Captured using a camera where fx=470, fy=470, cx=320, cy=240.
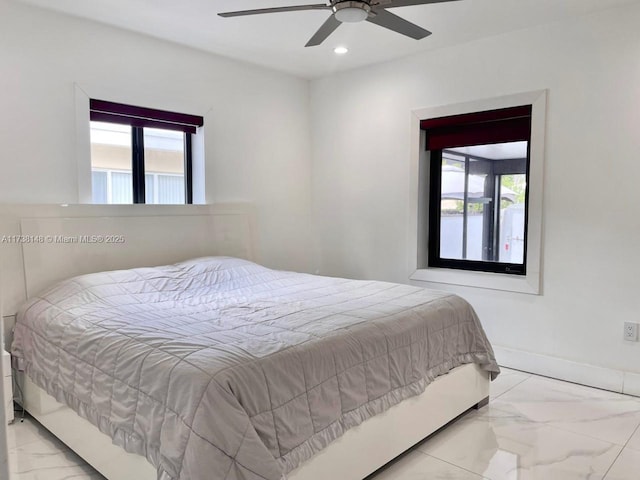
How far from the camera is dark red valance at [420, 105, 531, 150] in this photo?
3.46 m

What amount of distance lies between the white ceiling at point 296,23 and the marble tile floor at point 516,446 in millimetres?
2481

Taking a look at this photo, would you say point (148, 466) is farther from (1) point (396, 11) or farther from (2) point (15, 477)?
(1) point (396, 11)

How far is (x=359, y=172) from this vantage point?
434cm

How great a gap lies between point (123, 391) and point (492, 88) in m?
3.16

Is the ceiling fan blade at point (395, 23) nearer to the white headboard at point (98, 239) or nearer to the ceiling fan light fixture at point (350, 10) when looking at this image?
the ceiling fan light fixture at point (350, 10)

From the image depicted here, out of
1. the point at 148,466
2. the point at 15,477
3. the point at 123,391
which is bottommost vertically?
the point at 15,477

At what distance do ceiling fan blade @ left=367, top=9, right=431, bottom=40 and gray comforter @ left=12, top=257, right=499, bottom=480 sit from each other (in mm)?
1451

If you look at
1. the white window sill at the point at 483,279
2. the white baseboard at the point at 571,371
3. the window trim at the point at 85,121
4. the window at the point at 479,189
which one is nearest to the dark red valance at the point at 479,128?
the window at the point at 479,189

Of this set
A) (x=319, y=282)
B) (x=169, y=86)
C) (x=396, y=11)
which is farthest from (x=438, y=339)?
(x=169, y=86)

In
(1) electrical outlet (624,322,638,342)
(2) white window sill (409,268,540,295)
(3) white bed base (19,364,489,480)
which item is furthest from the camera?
(2) white window sill (409,268,540,295)

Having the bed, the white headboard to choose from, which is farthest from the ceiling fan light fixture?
the white headboard

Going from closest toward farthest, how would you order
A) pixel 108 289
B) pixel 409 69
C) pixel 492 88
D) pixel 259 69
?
pixel 108 289 → pixel 492 88 → pixel 409 69 → pixel 259 69

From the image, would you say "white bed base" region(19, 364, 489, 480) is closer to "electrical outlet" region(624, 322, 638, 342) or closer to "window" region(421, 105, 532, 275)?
"electrical outlet" region(624, 322, 638, 342)

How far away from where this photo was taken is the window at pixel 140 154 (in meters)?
3.33
